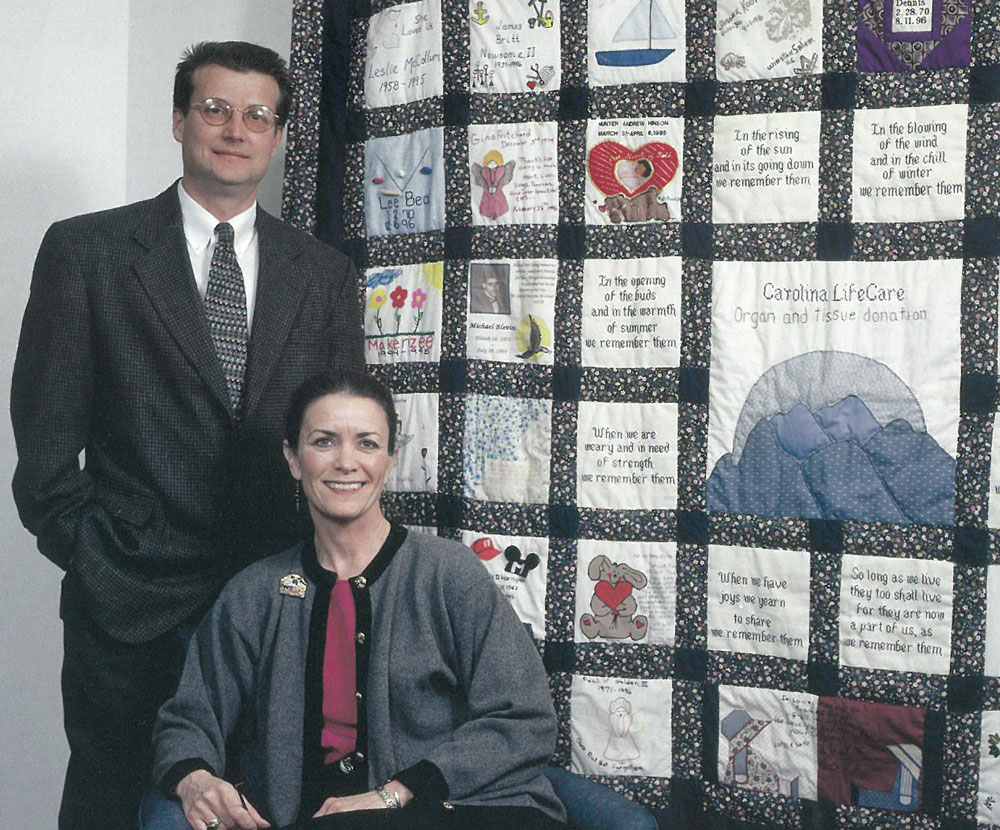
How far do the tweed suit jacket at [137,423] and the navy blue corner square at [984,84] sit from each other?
52.2 inches

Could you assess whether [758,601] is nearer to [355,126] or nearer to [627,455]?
[627,455]

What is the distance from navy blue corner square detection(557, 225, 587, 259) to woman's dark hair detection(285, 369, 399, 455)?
55 cm

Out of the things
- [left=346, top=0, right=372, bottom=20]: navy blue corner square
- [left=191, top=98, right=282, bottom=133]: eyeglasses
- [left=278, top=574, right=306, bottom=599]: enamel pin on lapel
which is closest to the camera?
[left=278, top=574, right=306, bottom=599]: enamel pin on lapel

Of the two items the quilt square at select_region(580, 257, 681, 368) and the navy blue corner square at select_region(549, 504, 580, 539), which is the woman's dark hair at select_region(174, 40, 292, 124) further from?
the navy blue corner square at select_region(549, 504, 580, 539)

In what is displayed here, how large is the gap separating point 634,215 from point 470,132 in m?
0.40

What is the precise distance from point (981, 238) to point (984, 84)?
278 millimetres

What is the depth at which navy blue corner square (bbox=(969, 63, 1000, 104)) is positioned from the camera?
5.50 ft

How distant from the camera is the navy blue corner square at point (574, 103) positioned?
1.92 metres

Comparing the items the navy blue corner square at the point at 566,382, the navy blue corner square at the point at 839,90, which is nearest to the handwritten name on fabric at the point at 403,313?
the navy blue corner square at the point at 566,382

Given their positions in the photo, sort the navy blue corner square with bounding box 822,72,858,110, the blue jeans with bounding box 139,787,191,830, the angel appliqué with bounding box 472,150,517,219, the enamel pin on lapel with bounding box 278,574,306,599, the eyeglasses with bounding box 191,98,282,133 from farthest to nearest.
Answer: the angel appliqué with bounding box 472,150,517,219
the navy blue corner square with bounding box 822,72,858,110
the eyeglasses with bounding box 191,98,282,133
the enamel pin on lapel with bounding box 278,574,306,599
the blue jeans with bounding box 139,787,191,830

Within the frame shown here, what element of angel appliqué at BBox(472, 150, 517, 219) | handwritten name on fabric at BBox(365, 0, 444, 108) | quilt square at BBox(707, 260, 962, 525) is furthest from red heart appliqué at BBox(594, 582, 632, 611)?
handwritten name on fabric at BBox(365, 0, 444, 108)

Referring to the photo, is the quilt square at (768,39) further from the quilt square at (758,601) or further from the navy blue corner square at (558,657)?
the navy blue corner square at (558,657)

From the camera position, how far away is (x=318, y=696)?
150 centimetres

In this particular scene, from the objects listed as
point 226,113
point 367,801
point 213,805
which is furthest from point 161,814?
point 226,113
